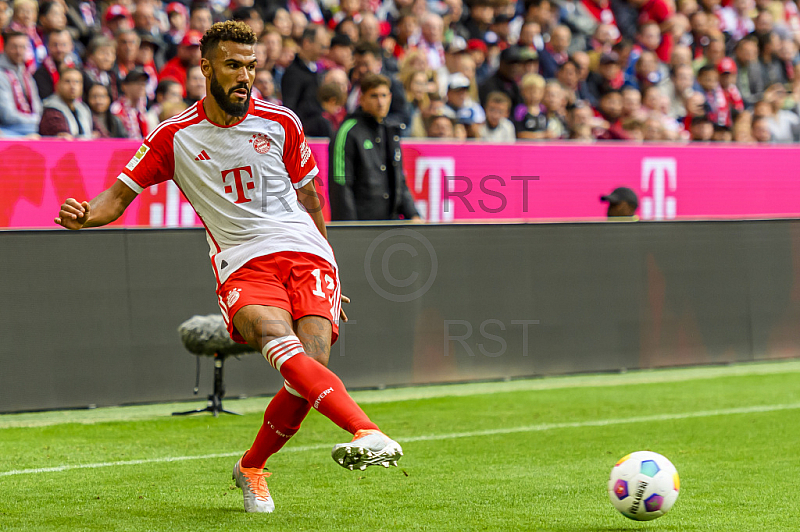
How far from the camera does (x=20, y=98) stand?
10297mm

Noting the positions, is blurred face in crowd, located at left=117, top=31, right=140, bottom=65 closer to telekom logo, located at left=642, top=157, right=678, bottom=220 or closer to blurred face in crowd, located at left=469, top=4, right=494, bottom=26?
blurred face in crowd, located at left=469, top=4, right=494, bottom=26

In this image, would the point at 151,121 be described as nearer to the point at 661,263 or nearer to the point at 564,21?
the point at 661,263

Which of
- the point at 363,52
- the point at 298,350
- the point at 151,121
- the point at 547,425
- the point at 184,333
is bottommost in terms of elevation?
the point at 547,425

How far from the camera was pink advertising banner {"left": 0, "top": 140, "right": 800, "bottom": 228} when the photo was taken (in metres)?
9.50

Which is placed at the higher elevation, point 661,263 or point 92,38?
point 92,38

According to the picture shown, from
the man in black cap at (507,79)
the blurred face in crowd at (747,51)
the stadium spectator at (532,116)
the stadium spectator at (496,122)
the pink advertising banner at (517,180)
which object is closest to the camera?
the pink advertising banner at (517,180)

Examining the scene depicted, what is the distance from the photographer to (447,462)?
655cm

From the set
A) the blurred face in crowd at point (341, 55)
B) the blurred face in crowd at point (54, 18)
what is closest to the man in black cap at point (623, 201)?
the blurred face in crowd at point (341, 55)

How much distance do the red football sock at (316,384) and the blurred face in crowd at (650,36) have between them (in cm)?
1300

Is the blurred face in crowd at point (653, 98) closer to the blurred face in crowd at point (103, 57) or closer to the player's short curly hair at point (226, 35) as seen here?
the blurred face in crowd at point (103, 57)

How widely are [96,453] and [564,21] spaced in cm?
1139

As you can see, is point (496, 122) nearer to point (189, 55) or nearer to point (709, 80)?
point (189, 55)

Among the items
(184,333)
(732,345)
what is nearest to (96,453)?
(184,333)

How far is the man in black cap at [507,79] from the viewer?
13.3 metres
